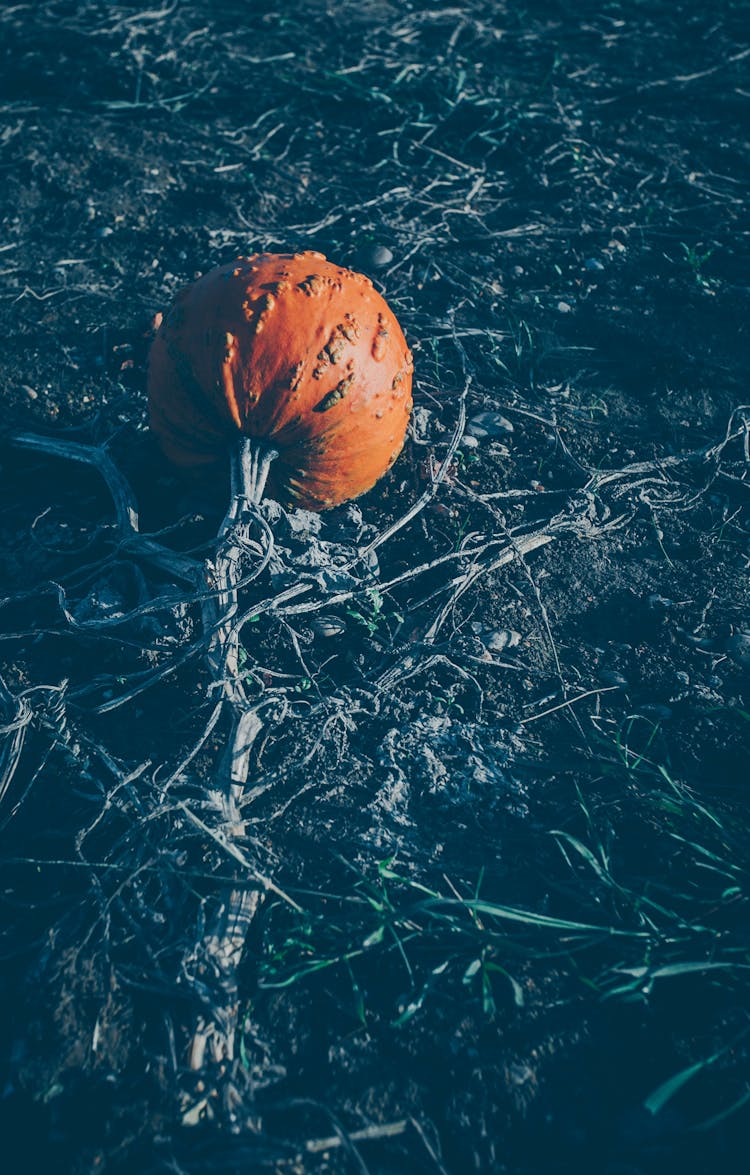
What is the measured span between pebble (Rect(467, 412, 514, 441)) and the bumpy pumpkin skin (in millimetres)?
604

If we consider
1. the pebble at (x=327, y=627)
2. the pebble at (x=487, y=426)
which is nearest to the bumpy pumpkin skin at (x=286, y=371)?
the pebble at (x=327, y=627)

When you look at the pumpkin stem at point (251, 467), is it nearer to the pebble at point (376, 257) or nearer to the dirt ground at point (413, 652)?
the dirt ground at point (413, 652)

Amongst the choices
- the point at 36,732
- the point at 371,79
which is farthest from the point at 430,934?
the point at 371,79

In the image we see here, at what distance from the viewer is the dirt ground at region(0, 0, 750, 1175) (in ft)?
6.15

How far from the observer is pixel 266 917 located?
206 centimetres

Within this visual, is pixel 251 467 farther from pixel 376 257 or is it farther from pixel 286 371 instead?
pixel 376 257

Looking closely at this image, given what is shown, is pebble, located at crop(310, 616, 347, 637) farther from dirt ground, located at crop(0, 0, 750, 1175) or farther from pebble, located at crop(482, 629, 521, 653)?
pebble, located at crop(482, 629, 521, 653)

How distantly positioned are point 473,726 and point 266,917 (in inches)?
34.2

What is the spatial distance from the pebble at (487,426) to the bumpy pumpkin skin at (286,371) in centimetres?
60

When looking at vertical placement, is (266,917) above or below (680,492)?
below

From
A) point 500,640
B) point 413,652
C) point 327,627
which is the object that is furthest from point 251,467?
point 500,640

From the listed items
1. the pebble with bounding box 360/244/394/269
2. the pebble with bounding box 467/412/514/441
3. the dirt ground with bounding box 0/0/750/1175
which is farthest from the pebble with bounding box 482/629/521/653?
the pebble with bounding box 360/244/394/269

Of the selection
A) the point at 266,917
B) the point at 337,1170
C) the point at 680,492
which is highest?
the point at 680,492

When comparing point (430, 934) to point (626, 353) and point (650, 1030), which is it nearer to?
point (650, 1030)
